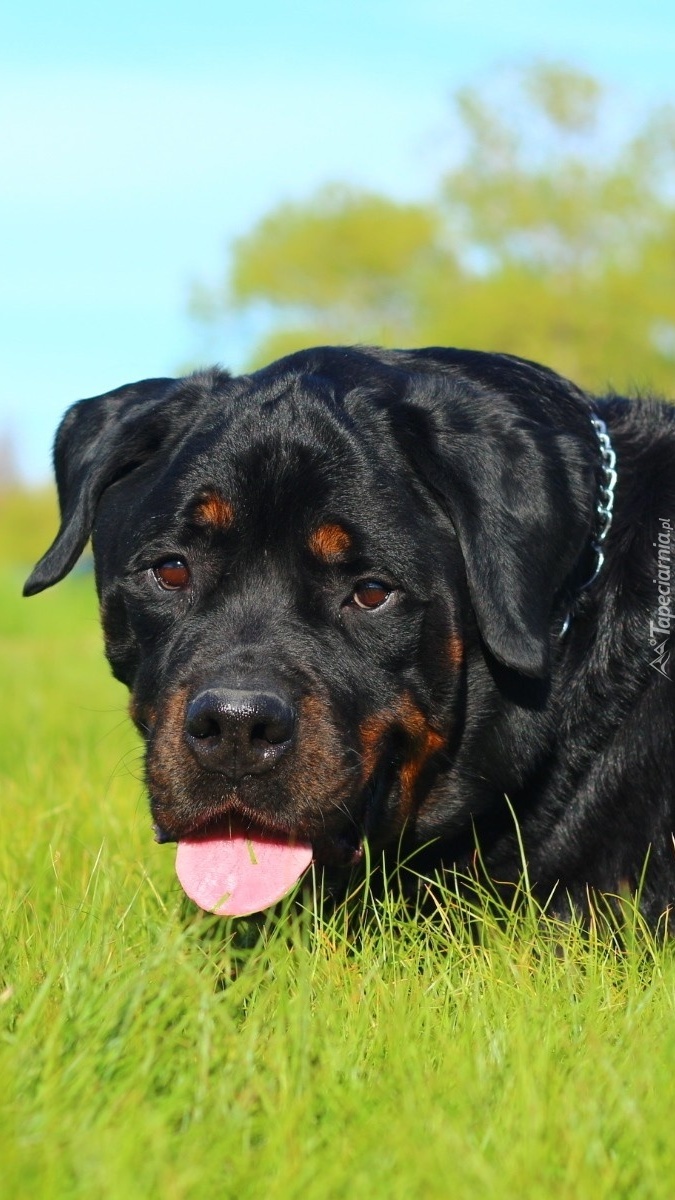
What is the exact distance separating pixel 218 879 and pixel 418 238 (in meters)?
40.1

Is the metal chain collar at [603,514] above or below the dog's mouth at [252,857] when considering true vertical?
above

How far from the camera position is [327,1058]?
8.23ft

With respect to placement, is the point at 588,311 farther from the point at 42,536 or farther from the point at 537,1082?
the point at 537,1082

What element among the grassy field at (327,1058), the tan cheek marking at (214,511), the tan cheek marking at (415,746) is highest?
the tan cheek marking at (214,511)

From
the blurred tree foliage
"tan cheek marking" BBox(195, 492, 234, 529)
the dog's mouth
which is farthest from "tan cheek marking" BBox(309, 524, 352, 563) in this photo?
the blurred tree foliage

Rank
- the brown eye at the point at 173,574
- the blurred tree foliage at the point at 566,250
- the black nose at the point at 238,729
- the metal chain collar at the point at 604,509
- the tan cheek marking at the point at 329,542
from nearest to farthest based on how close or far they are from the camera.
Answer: the black nose at the point at 238,729 → the tan cheek marking at the point at 329,542 → the brown eye at the point at 173,574 → the metal chain collar at the point at 604,509 → the blurred tree foliage at the point at 566,250

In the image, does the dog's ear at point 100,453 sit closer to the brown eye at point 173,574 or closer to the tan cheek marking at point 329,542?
the brown eye at point 173,574

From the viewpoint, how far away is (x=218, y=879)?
3320 mm

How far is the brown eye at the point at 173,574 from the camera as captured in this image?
3551 millimetres

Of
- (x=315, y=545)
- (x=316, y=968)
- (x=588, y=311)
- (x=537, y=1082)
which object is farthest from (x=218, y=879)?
(x=588, y=311)

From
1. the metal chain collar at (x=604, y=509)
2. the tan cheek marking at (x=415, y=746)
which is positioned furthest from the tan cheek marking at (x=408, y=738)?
the metal chain collar at (x=604, y=509)

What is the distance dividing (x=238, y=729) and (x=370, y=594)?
0.53 meters

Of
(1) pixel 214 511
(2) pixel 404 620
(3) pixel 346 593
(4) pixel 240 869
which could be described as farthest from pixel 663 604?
(4) pixel 240 869

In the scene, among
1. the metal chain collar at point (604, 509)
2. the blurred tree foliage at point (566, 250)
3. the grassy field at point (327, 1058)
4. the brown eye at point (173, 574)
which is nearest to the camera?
the grassy field at point (327, 1058)
